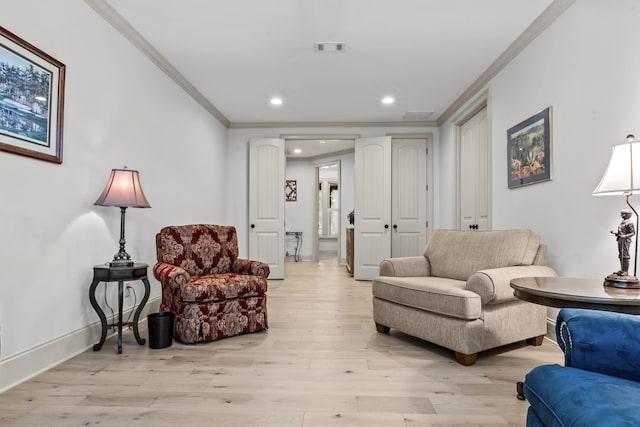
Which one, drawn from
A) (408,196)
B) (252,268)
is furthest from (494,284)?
(408,196)

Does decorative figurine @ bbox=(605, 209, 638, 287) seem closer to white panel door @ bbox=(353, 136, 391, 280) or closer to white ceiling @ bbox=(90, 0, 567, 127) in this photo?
white ceiling @ bbox=(90, 0, 567, 127)

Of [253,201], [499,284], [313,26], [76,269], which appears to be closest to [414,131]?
[253,201]

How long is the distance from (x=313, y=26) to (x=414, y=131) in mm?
3384

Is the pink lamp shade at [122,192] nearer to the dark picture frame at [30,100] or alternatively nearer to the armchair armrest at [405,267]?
the dark picture frame at [30,100]

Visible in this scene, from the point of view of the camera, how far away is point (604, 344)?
1.23 meters

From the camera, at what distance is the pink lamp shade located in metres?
2.67

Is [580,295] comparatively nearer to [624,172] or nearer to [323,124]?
[624,172]

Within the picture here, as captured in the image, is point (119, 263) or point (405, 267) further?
point (405, 267)

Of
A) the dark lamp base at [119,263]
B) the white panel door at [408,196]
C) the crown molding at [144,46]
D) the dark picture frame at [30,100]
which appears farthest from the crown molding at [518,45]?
the dark lamp base at [119,263]

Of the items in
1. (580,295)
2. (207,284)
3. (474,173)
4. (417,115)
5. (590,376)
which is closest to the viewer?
(590,376)

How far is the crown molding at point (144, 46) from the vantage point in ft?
9.39

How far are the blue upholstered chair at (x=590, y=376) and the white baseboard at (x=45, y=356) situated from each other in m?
2.51

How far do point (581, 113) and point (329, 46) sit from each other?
2.09 m

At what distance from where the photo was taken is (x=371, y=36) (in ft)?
11.0
